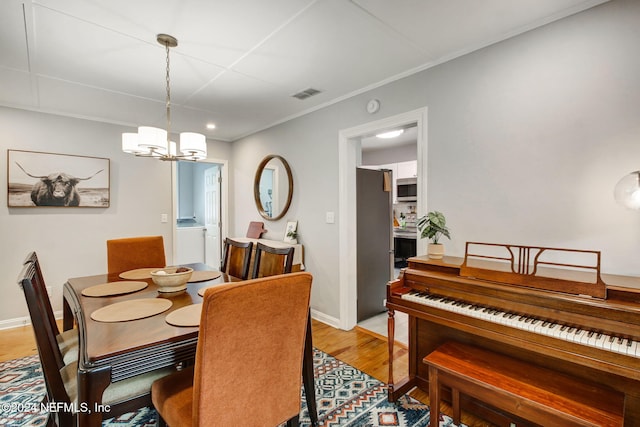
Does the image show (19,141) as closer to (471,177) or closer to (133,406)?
(133,406)

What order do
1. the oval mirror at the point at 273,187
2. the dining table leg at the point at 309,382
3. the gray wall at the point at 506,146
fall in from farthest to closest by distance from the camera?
the oval mirror at the point at 273,187, the dining table leg at the point at 309,382, the gray wall at the point at 506,146

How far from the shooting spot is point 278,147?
398 cm

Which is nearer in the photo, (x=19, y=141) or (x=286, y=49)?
(x=286, y=49)

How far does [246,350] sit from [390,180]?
9.61 feet

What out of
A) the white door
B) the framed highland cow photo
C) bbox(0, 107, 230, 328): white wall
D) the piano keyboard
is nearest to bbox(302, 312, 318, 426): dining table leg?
the piano keyboard

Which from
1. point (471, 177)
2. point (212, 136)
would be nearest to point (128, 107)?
point (212, 136)

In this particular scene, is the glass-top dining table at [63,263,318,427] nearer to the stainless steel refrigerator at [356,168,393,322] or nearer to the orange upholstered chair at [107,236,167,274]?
the orange upholstered chair at [107,236,167,274]

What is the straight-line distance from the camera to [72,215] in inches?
144

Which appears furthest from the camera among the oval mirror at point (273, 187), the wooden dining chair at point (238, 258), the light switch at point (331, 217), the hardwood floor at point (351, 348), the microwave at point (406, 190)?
the microwave at point (406, 190)

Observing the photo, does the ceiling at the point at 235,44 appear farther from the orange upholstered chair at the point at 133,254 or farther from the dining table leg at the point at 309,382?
the dining table leg at the point at 309,382

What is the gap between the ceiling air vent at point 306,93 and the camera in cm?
294

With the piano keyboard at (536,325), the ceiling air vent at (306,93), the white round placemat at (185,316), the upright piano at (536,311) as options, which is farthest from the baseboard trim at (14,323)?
the piano keyboard at (536,325)

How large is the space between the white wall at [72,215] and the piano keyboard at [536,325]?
3.76 metres

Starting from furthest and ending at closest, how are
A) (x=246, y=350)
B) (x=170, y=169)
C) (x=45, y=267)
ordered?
(x=170, y=169) < (x=45, y=267) < (x=246, y=350)
